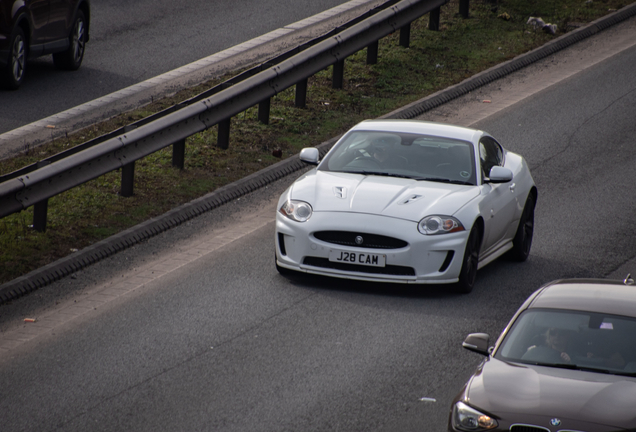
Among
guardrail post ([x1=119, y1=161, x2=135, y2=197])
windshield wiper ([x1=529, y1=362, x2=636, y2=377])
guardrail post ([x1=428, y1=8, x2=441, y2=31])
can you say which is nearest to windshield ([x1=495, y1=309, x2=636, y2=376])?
windshield wiper ([x1=529, y1=362, x2=636, y2=377])

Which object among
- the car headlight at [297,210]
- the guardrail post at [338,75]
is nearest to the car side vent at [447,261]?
the car headlight at [297,210]

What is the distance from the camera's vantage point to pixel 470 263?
9.62 m

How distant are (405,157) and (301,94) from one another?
17.8 feet

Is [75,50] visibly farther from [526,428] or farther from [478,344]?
[526,428]

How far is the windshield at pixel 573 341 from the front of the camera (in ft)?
20.3

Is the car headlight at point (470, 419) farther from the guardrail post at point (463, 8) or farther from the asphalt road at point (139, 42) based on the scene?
the guardrail post at point (463, 8)

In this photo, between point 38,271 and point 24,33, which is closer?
point 38,271

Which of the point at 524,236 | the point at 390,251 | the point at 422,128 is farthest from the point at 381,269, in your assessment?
the point at 524,236

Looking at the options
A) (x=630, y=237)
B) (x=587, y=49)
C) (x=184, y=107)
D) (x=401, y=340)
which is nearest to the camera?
(x=401, y=340)

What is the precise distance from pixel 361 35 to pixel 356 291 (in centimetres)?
806

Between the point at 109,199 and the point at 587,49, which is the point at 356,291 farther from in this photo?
the point at 587,49

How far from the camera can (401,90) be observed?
16938 mm

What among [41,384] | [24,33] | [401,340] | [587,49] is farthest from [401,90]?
[41,384]

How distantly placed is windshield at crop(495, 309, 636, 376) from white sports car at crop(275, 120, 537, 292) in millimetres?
2789
